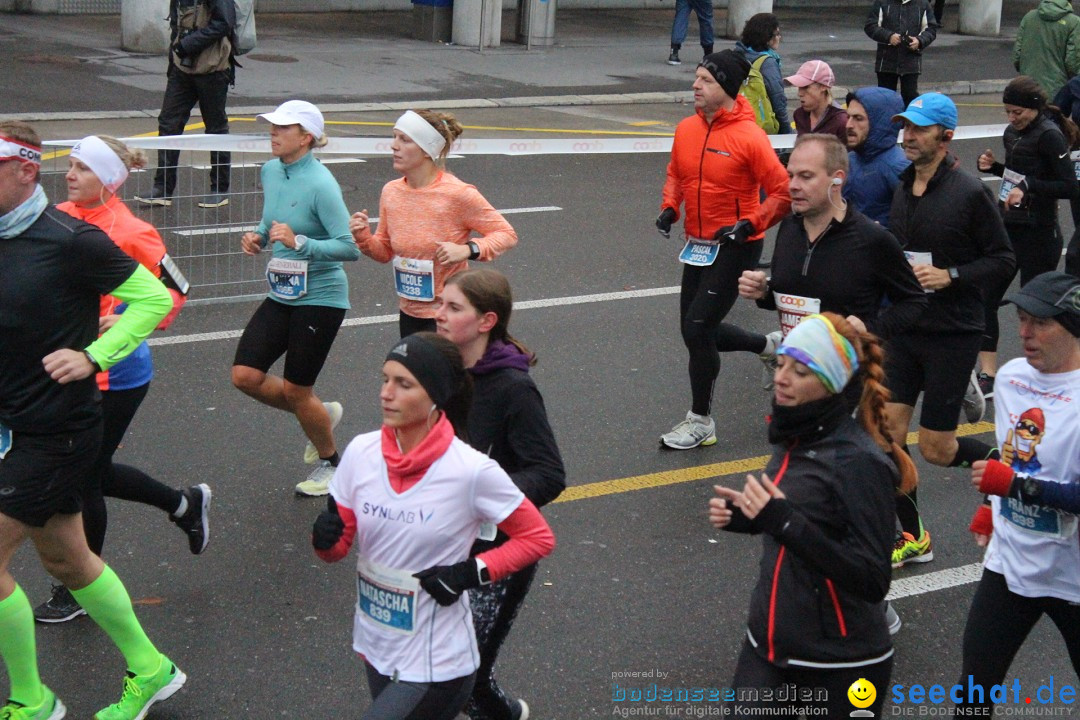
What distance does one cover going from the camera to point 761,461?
7.28 metres

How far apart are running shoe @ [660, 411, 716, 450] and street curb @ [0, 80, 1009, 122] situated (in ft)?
31.6

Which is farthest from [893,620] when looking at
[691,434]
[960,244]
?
[691,434]

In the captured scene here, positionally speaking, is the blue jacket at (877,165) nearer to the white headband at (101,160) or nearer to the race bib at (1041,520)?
the race bib at (1041,520)

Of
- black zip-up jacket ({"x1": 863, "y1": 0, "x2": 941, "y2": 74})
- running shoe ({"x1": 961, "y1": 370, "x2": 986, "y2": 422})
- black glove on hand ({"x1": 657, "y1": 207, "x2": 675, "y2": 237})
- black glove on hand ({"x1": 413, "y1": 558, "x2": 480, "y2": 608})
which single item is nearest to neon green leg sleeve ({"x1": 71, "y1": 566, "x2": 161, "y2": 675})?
black glove on hand ({"x1": 413, "y1": 558, "x2": 480, "y2": 608})

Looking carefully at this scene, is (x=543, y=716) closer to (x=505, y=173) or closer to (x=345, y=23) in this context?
(x=505, y=173)

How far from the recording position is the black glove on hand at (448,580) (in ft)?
11.7

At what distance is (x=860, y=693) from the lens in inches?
147

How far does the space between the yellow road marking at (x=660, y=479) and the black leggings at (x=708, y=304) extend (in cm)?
38

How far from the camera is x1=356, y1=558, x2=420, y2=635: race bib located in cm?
365

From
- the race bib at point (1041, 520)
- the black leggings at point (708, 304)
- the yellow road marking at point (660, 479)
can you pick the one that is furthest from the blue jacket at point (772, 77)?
the race bib at point (1041, 520)

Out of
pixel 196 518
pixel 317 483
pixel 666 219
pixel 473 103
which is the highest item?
pixel 666 219

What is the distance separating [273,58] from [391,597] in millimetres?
17203

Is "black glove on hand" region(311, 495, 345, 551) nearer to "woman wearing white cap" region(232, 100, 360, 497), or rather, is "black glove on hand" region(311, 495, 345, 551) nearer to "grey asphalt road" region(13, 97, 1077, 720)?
"grey asphalt road" region(13, 97, 1077, 720)

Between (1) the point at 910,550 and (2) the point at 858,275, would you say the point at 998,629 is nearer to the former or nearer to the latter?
(2) the point at 858,275
